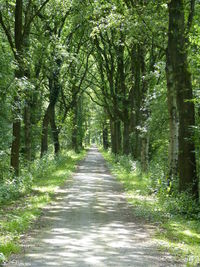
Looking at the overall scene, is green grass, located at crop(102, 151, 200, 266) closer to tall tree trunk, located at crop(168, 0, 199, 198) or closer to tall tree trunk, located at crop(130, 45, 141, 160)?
tall tree trunk, located at crop(168, 0, 199, 198)

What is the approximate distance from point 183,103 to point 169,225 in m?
3.78

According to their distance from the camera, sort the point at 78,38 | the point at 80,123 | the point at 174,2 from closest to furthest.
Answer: the point at 174,2 < the point at 78,38 < the point at 80,123

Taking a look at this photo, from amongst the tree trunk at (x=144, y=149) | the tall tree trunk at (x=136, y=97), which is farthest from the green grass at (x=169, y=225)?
the tall tree trunk at (x=136, y=97)

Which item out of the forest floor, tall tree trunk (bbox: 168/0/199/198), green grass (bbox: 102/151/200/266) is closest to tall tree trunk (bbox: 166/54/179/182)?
green grass (bbox: 102/151/200/266)

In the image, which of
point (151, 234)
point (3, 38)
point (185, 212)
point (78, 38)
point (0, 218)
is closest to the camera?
point (151, 234)

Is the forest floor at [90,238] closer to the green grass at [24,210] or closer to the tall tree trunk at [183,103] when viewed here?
the green grass at [24,210]

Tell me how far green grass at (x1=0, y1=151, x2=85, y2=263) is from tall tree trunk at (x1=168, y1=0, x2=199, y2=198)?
4674 millimetres

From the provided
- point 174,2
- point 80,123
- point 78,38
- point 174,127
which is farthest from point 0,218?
point 80,123

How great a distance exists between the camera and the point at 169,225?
29.5 feet

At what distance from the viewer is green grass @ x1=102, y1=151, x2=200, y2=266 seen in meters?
6.88

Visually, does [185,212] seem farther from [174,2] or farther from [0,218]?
[174,2]

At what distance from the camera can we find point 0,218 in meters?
9.23

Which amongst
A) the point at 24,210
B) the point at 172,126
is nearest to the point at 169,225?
the point at 24,210

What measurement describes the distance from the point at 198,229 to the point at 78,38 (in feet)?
76.5
